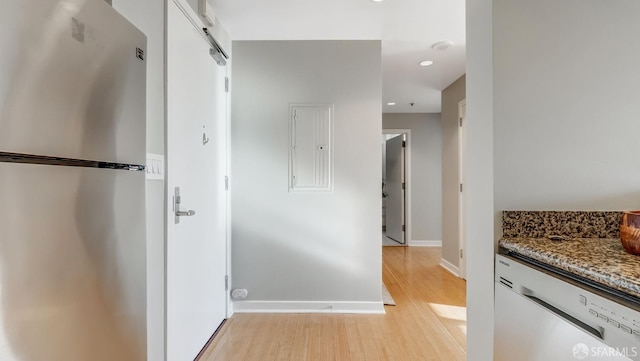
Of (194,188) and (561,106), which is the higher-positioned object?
(561,106)

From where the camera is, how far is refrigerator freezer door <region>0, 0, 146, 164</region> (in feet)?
2.00

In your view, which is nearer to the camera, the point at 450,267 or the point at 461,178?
the point at 461,178

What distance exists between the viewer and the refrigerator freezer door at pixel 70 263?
61cm

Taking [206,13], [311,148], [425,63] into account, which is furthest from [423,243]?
[206,13]

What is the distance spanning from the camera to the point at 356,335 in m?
2.20

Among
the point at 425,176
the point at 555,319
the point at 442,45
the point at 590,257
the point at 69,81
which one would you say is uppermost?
the point at 442,45

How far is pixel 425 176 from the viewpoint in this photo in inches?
215

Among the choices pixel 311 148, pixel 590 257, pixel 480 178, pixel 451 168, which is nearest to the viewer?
pixel 590 257

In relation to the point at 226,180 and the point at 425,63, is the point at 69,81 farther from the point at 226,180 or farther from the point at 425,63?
the point at 425,63

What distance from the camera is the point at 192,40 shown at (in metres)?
1.85

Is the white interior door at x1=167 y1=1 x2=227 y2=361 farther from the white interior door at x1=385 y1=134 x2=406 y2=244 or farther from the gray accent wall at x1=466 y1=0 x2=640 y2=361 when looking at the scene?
the white interior door at x1=385 y1=134 x2=406 y2=244

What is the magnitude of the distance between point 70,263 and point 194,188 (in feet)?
3.78

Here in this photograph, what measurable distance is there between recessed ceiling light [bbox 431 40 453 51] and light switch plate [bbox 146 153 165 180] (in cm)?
248

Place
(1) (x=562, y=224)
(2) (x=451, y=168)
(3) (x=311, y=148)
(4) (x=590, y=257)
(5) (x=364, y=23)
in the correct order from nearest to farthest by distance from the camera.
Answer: (4) (x=590, y=257)
(1) (x=562, y=224)
(5) (x=364, y=23)
(3) (x=311, y=148)
(2) (x=451, y=168)
